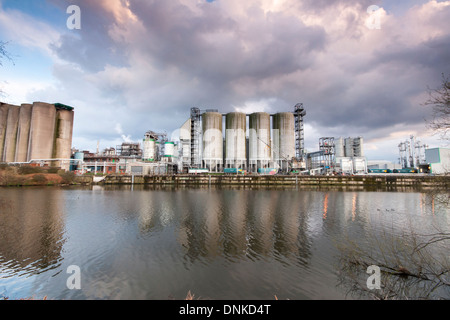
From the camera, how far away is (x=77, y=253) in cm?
987

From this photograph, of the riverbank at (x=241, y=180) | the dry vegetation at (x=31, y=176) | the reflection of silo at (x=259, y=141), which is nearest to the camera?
the dry vegetation at (x=31, y=176)

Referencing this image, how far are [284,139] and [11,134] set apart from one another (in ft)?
376

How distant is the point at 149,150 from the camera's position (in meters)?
91.6

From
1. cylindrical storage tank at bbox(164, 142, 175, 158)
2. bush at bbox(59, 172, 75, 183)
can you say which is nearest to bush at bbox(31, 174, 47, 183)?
bush at bbox(59, 172, 75, 183)

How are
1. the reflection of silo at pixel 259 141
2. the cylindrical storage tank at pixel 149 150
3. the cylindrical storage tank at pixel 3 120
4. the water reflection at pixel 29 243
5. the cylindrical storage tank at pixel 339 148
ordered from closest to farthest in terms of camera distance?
the water reflection at pixel 29 243
the reflection of silo at pixel 259 141
the cylindrical storage tank at pixel 3 120
the cylindrical storage tank at pixel 149 150
the cylindrical storage tank at pixel 339 148

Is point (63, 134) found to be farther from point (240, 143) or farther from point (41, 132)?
point (240, 143)

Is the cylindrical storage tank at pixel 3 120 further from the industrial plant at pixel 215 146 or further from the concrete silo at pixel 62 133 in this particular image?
the concrete silo at pixel 62 133

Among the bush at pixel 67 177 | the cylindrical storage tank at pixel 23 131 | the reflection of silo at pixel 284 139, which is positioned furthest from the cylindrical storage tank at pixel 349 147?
the cylindrical storage tank at pixel 23 131

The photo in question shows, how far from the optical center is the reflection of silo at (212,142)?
8025cm

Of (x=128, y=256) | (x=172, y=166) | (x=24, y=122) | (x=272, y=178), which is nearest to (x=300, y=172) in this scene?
(x=272, y=178)

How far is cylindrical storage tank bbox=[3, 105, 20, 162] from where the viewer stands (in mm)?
83438

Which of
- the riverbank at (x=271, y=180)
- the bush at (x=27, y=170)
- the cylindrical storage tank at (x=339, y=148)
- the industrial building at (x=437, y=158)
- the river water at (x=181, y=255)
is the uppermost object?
the cylindrical storage tank at (x=339, y=148)

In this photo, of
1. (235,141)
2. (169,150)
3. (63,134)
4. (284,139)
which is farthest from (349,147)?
(63,134)

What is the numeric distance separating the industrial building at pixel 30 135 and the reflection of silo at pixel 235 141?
2558 inches
